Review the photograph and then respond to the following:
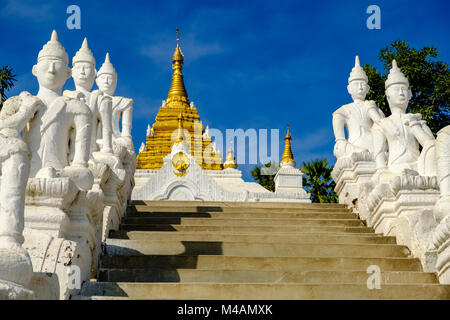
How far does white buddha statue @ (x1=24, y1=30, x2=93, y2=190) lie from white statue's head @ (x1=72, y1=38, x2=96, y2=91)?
3163mm

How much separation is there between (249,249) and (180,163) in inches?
747

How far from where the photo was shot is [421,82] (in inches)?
990

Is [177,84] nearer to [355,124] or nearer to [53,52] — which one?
[355,124]

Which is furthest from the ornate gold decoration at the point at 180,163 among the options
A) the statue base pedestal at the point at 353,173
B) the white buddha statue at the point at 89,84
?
the white buddha statue at the point at 89,84

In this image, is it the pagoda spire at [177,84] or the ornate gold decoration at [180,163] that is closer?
the ornate gold decoration at [180,163]

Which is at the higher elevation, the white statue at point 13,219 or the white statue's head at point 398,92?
the white statue's head at point 398,92

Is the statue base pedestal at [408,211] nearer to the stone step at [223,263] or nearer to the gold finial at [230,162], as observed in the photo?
the stone step at [223,263]

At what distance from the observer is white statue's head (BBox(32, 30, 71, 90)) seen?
9.21m

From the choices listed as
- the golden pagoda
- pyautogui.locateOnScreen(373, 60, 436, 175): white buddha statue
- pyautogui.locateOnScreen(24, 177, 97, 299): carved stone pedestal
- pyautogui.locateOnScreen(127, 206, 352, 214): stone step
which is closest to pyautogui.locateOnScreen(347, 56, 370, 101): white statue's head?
pyautogui.locateOnScreen(373, 60, 436, 175): white buddha statue

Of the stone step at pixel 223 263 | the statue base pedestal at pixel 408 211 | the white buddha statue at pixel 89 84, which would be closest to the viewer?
the stone step at pixel 223 263

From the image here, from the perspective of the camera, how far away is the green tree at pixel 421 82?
80.7 ft

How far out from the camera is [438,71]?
82.9ft

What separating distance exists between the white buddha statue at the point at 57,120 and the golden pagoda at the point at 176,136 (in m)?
27.5
